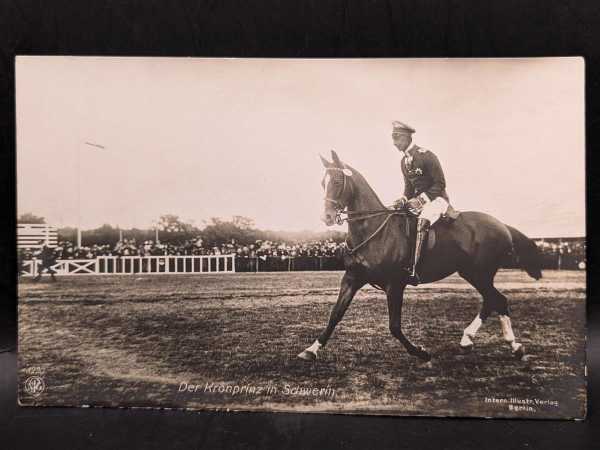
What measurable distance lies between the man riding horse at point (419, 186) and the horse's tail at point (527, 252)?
1.72 feet

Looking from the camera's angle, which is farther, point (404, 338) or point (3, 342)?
point (3, 342)

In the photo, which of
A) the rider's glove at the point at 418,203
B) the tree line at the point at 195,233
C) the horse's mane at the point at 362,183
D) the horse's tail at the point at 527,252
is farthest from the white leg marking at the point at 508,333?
the tree line at the point at 195,233

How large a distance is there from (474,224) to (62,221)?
294 cm

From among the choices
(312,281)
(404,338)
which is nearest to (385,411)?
(404,338)

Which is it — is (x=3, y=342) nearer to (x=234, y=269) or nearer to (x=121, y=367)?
(x=121, y=367)

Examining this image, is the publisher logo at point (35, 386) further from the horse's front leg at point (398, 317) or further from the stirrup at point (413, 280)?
the stirrup at point (413, 280)

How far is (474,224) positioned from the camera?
3354 mm

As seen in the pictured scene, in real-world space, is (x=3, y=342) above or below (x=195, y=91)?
below

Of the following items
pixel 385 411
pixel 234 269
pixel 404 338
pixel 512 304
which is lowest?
pixel 385 411

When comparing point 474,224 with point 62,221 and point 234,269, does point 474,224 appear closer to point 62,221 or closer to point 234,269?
point 234,269

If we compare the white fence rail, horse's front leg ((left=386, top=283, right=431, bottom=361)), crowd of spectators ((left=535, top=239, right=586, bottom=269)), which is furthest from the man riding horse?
the white fence rail

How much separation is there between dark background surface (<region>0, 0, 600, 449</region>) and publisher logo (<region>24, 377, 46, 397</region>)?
123mm

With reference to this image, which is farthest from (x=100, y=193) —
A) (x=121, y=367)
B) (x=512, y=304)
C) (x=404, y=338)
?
Answer: (x=512, y=304)

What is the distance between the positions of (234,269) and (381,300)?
1.08 m
